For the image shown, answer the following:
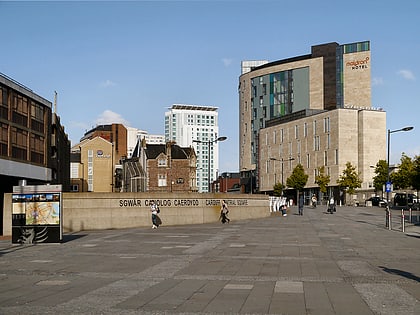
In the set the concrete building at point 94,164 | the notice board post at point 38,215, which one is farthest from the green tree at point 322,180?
the notice board post at point 38,215

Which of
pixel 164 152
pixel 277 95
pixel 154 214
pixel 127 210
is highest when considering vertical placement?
pixel 277 95

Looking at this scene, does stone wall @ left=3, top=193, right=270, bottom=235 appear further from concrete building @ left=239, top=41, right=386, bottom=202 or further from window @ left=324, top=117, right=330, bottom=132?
window @ left=324, top=117, right=330, bottom=132

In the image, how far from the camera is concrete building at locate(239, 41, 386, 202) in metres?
109

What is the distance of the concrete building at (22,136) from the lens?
3866 centimetres

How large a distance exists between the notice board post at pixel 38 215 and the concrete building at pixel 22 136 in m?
13.9

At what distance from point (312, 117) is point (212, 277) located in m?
105

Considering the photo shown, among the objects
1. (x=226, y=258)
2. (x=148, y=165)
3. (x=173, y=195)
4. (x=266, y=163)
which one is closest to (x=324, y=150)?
(x=266, y=163)

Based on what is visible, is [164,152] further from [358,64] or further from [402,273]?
[402,273]

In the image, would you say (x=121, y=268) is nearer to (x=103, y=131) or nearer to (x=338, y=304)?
(x=338, y=304)

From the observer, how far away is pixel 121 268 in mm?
16250

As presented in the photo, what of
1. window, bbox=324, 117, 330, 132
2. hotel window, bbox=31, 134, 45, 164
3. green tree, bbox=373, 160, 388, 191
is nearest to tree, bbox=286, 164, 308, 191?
window, bbox=324, 117, 330, 132

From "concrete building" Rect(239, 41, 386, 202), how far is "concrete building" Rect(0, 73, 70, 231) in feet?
220

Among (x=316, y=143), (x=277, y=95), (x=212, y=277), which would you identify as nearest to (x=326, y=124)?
(x=316, y=143)

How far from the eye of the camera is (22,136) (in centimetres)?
4178
